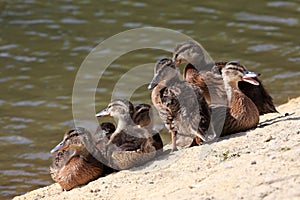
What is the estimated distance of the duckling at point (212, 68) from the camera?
8.88 meters

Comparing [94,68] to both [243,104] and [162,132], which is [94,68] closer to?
[162,132]

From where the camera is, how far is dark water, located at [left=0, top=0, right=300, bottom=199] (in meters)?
11.0

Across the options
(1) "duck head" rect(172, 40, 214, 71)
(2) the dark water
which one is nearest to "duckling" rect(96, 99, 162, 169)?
(1) "duck head" rect(172, 40, 214, 71)

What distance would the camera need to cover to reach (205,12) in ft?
51.9

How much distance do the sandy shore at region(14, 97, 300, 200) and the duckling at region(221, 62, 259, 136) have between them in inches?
5.2

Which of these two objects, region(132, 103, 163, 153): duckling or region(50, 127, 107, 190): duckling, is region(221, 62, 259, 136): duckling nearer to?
region(132, 103, 163, 153): duckling

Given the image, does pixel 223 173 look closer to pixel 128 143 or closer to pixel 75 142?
pixel 128 143

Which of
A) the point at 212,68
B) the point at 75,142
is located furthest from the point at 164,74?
the point at 75,142

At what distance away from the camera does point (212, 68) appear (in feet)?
30.0

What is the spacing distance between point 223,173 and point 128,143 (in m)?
1.81

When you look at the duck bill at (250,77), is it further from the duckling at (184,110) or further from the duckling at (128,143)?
the duckling at (128,143)

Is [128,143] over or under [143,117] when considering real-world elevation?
under

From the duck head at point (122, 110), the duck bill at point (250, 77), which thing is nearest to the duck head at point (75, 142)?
the duck head at point (122, 110)

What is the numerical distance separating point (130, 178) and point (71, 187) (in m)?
0.91
